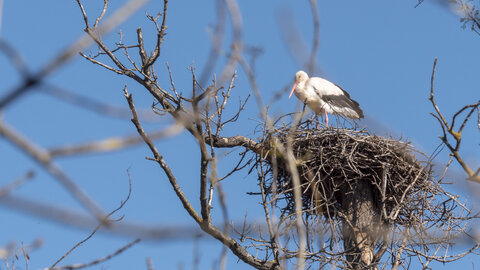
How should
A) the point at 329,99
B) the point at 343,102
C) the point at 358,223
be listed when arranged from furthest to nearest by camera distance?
the point at 343,102 → the point at 329,99 → the point at 358,223

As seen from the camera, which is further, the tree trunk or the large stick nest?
the large stick nest

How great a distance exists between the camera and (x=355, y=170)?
6.27m

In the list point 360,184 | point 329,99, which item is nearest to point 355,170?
point 360,184

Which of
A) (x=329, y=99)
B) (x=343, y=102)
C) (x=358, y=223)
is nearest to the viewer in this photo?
(x=358, y=223)

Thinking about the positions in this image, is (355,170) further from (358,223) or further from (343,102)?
(343,102)

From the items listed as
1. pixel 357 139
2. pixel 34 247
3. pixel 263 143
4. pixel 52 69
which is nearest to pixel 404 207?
pixel 357 139

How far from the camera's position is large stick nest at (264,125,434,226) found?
630 centimetres

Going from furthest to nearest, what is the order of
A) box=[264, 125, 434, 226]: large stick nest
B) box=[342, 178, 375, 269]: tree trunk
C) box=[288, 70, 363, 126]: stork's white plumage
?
box=[288, 70, 363, 126]: stork's white plumage, box=[264, 125, 434, 226]: large stick nest, box=[342, 178, 375, 269]: tree trunk

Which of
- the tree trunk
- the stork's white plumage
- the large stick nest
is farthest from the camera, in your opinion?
the stork's white plumage

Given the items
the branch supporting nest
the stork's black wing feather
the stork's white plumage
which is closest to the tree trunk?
the branch supporting nest

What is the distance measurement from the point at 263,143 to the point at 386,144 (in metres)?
1.29

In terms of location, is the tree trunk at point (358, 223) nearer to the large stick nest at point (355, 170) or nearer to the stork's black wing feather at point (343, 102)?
the large stick nest at point (355, 170)

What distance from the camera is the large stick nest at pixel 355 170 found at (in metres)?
6.30

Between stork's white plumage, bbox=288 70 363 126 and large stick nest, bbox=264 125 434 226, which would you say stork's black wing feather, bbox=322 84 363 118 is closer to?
stork's white plumage, bbox=288 70 363 126
